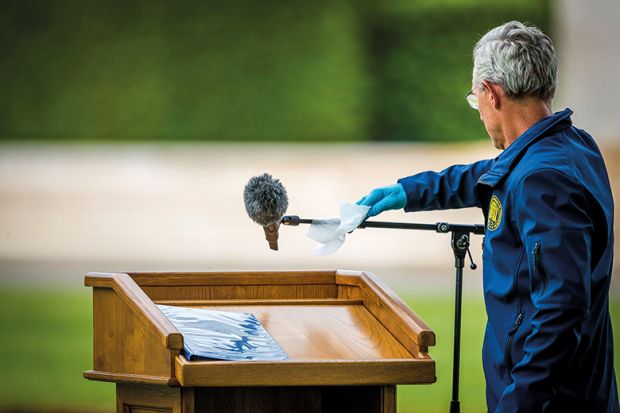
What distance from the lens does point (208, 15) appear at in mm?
6867

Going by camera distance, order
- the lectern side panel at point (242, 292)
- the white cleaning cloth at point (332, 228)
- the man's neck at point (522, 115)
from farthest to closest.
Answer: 1. the lectern side panel at point (242, 292)
2. the white cleaning cloth at point (332, 228)
3. the man's neck at point (522, 115)

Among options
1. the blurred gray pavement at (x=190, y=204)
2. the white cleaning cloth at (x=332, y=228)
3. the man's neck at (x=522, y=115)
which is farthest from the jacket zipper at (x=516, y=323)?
the blurred gray pavement at (x=190, y=204)

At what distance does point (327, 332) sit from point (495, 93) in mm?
511

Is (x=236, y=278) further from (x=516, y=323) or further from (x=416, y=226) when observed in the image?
(x=516, y=323)

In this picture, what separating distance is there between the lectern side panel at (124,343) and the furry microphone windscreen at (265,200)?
290 mm

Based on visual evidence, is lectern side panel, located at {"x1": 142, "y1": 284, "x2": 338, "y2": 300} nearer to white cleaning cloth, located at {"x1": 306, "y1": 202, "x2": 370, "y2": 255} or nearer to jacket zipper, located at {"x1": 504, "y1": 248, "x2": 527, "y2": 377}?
white cleaning cloth, located at {"x1": 306, "y1": 202, "x2": 370, "y2": 255}

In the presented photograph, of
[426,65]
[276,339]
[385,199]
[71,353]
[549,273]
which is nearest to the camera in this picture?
[549,273]

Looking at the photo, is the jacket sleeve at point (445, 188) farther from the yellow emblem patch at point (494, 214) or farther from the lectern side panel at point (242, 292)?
the yellow emblem patch at point (494, 214)

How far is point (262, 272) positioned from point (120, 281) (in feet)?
1.38

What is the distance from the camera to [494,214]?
167 centimetres

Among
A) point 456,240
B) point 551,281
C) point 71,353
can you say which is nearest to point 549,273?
point 551,281

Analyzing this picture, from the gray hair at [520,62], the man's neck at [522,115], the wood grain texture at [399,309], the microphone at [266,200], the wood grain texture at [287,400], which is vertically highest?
the gray hair at [520,62]

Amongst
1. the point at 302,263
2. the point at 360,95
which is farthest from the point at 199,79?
the point at 302,263

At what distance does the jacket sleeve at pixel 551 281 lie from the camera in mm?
1488
